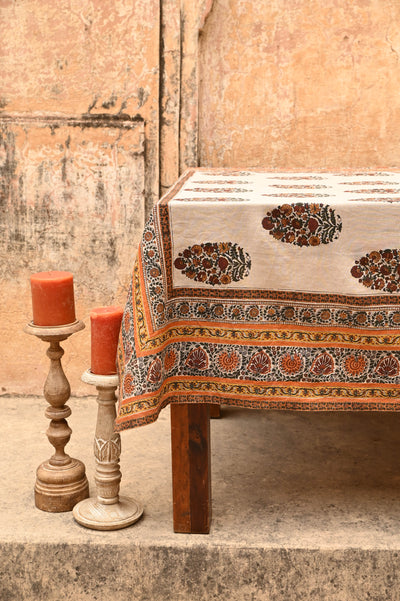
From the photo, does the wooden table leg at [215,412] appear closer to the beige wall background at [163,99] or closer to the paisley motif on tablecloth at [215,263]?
the beige wall background at [163,99]

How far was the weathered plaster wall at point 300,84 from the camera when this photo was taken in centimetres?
348

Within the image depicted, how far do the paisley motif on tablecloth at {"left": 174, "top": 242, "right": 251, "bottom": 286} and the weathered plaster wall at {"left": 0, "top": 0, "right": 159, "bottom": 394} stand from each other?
139cm

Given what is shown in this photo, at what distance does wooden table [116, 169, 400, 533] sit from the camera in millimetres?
2223

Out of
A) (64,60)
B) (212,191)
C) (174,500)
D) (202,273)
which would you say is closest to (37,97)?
(64,60)

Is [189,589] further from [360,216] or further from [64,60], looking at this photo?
[64,60]

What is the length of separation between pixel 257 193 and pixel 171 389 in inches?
25.9

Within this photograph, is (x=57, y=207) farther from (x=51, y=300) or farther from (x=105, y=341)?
(x=105, y=341)

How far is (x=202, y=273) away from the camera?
2.27m

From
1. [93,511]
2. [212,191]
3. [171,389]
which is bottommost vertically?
[93,511]

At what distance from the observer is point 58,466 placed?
2.64 metres

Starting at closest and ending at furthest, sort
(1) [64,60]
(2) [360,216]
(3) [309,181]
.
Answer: (2) [360,216], (3) [309,181], (1) [64,60]

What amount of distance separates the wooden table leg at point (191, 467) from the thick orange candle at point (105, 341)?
0.24 metres

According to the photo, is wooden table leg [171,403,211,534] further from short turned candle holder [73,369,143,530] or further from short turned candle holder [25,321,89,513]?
short turned candle holder [25,321,89,513]

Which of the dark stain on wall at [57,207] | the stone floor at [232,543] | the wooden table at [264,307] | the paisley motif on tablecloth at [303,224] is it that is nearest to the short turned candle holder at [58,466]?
the stone floor at [232,543]
